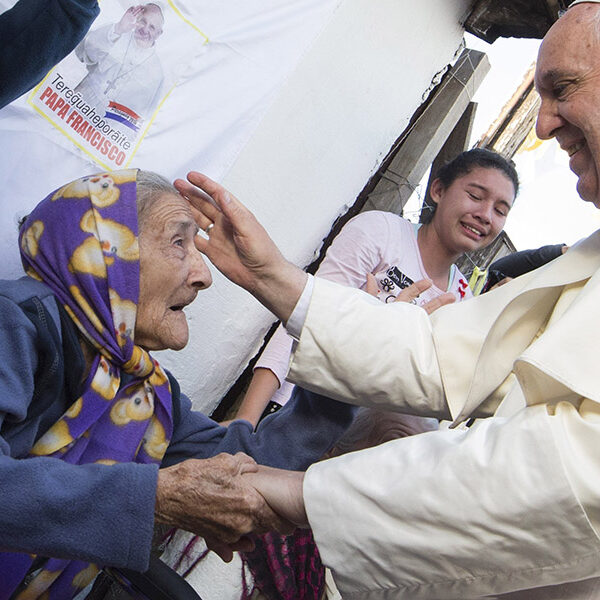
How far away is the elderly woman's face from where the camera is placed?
2012mm

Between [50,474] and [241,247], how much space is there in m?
0.93

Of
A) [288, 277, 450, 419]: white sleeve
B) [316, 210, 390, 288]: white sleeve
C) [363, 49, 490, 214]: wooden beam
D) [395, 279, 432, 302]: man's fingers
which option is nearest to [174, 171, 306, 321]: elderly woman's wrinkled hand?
[288, 277, 450, 419]: white sleeve

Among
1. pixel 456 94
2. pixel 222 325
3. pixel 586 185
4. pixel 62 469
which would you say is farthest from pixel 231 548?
pixel 456 94

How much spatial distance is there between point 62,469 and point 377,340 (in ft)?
3.44

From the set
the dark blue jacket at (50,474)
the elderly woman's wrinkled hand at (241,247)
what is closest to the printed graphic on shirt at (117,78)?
the elderly woman's wrinkled hand at (241,247)

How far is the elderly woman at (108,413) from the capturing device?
1477 mm

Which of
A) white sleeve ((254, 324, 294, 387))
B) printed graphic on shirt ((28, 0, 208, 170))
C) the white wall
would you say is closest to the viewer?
printed graphic on shirt ((28, 0, 208, 170))

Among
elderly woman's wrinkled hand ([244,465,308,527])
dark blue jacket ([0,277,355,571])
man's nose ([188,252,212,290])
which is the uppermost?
man's nose ([188,252,212,290])

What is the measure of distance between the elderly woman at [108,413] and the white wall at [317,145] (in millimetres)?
1092

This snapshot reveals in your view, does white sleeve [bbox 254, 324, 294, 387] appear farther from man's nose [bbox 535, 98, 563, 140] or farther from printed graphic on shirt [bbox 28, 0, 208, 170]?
man's nose [bbox 535, 98, 563, 140]

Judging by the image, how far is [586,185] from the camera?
2004 mm

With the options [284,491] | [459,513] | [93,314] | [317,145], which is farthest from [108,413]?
[317,145]

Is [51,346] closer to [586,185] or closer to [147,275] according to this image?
[147,275]

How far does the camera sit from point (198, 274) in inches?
83.7
